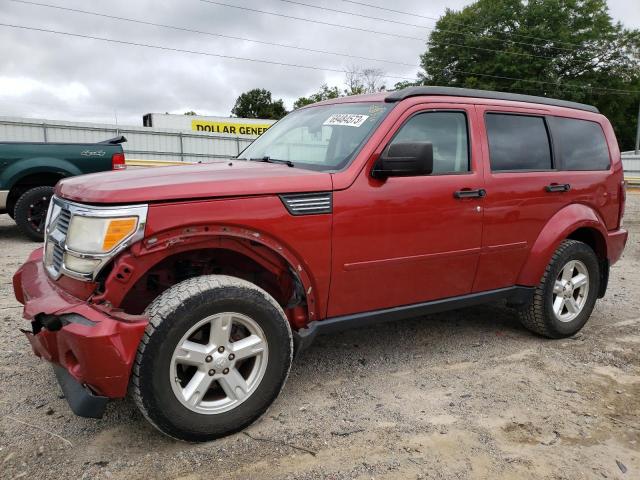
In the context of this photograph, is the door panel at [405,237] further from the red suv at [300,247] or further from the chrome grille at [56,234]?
the chrome grille at [56,234]

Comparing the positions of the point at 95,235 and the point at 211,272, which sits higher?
the point at 95,235

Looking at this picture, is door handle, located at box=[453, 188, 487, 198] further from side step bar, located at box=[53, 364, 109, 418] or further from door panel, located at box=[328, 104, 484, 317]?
side step bar, located at box=[53, 364, 109, 418]

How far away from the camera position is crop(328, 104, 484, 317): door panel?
117 inches

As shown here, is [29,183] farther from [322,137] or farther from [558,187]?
[558,187]

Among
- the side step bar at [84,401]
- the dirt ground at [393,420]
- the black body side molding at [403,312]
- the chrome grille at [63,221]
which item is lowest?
the dirt ground at [393,420]

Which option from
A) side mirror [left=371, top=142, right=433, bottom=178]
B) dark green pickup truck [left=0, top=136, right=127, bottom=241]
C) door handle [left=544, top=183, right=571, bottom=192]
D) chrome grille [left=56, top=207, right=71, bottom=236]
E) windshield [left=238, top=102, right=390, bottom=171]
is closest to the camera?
chrome grille [left=56, top=207, right=71, bottom=236]

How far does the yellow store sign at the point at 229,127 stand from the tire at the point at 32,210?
2107cm

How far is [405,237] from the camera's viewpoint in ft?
10.4

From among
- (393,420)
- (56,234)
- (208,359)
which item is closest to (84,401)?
(208,359)

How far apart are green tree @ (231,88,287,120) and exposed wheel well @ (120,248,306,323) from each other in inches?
2839

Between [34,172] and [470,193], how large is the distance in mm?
6620

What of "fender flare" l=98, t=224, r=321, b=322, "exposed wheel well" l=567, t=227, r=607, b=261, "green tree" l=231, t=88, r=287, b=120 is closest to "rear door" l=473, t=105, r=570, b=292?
"exposed wheel well" l=567, t=227, r=607, b=261

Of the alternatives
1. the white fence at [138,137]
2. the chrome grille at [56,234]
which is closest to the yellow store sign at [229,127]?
the white fence at [138,137]

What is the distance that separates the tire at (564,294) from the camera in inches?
159
